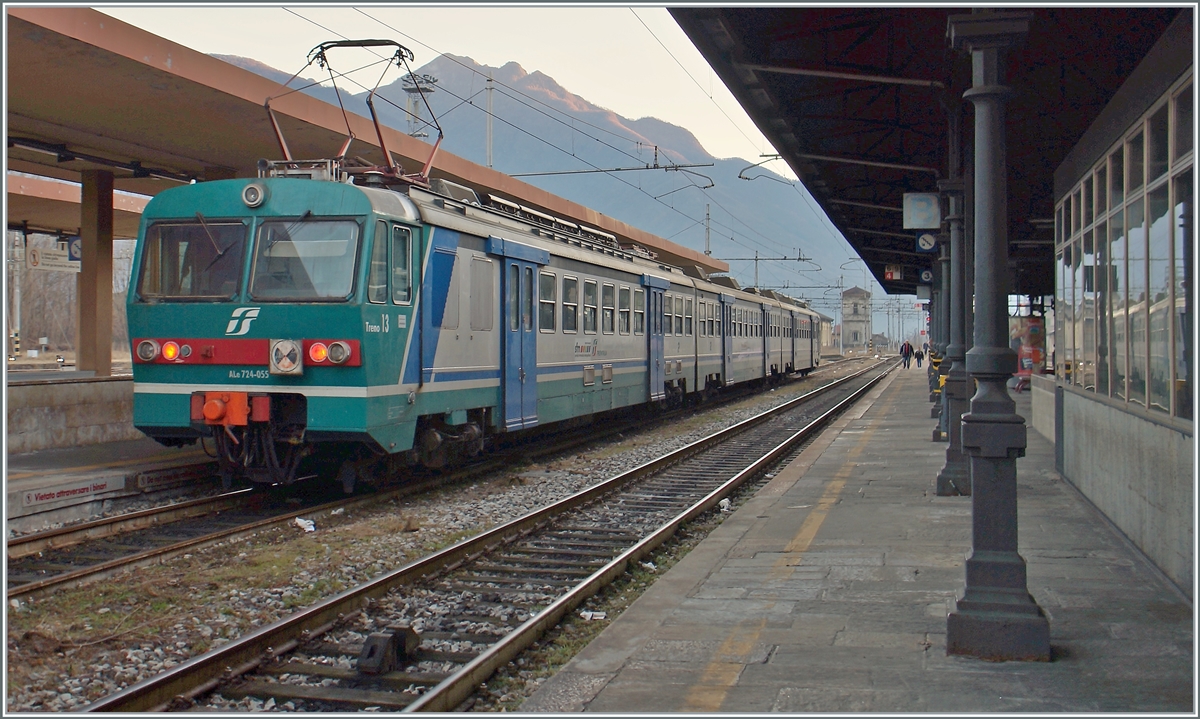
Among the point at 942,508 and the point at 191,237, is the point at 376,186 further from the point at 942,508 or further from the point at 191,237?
the point at 942,508

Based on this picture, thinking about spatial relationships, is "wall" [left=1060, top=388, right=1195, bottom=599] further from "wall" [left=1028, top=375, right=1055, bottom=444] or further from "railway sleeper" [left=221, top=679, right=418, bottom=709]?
"wall" [left=1028, top=375, right=1055, bottom=444]

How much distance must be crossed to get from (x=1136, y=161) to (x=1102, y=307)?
171 centimetres

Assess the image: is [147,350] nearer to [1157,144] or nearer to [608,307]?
[608,307]

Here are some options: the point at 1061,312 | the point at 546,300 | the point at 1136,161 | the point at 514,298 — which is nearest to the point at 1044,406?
the point at 1061,312

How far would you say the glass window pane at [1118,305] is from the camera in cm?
755

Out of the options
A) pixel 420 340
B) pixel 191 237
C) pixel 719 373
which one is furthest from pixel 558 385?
pixel 719 373

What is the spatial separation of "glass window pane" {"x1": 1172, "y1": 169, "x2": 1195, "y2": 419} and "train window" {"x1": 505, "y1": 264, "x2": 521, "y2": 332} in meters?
7.65

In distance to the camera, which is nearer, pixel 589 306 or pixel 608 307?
pixel 589 306

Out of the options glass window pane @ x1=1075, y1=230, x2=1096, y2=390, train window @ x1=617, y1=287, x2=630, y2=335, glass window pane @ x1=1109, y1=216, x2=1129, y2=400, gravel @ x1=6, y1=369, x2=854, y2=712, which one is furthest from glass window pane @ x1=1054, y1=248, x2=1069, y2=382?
train window @ x1=617, y1=287, x2=630, y2=335

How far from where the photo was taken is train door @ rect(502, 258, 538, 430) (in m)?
12.3

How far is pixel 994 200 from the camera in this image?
17.6 feet

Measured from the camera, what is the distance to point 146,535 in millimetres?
8422

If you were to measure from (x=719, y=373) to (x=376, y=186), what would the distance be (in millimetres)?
14840

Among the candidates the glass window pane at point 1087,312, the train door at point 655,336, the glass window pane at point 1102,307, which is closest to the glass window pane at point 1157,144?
the glass window pane at point 1102,307
